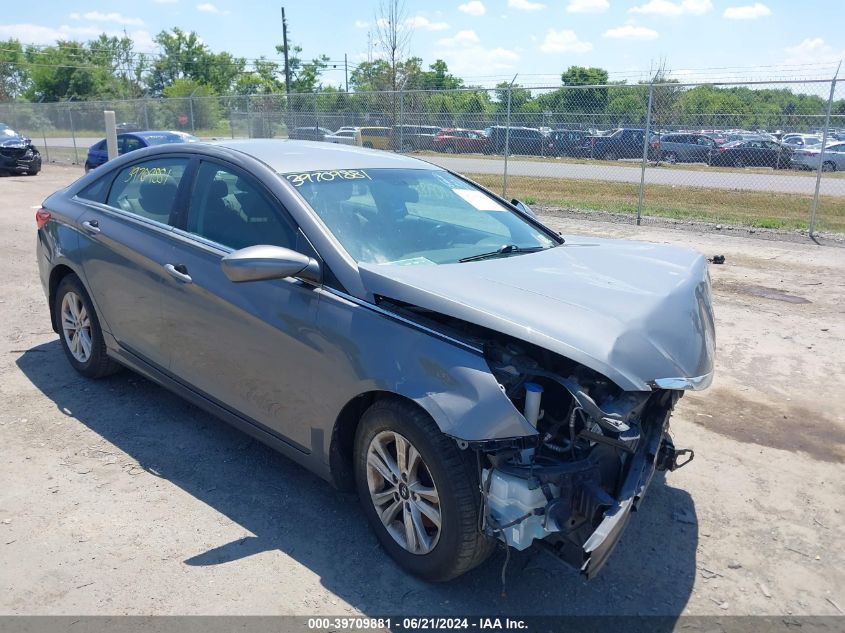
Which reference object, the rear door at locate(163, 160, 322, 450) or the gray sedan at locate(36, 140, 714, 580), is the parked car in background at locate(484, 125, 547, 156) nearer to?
the gray sedan at locate(36, 140, 714, 580)

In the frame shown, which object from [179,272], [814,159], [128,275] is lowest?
[128,275]

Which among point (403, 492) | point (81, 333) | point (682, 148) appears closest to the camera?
point (403, 492)

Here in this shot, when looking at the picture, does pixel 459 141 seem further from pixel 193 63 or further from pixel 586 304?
pixel 193 63

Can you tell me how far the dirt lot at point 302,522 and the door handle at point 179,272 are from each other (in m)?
1.03

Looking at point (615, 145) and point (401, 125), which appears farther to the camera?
point (401, 125)

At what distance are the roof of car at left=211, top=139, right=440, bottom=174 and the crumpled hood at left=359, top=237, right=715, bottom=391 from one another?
3.17ft

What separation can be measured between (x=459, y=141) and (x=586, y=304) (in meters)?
14.0

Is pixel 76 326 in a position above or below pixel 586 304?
below

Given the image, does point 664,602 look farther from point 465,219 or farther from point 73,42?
point 73,42

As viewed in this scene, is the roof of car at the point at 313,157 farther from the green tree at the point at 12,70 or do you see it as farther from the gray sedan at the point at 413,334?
the green tree at the point at 12,70

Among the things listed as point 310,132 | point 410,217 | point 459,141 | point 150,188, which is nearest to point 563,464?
point 410,217

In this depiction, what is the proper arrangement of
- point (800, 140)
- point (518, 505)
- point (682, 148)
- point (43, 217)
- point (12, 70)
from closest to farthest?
point (518, 505) → point (43, 217) → point (800, 140) → point (682, 148) → point (12, 70)

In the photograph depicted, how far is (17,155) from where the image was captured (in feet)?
68.1

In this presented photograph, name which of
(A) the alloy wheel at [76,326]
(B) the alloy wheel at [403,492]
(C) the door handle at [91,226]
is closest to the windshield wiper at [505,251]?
Result: (B) the alloy wheel at [403,492]
